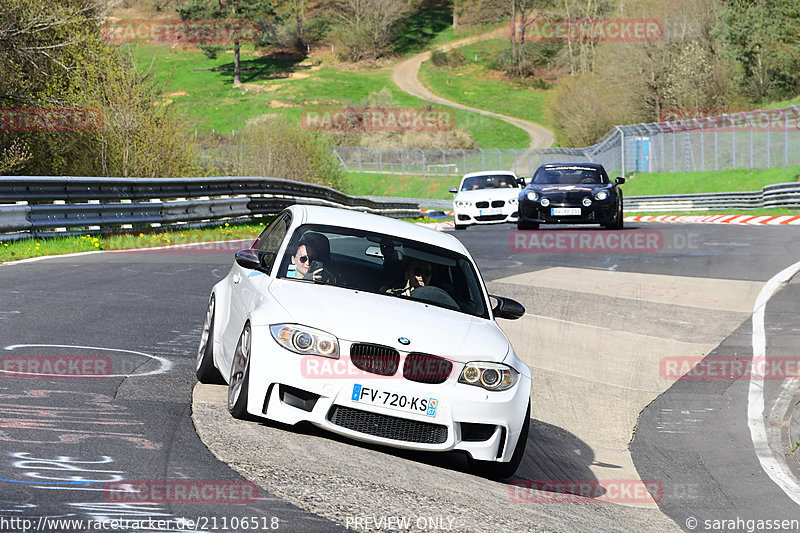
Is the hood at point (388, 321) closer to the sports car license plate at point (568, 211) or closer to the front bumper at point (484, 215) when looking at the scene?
the sports car license plate at point (568, 211)

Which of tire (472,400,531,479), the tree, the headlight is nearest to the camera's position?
the headlight

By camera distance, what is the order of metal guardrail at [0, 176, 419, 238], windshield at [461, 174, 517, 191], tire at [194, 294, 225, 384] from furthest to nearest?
windshield at [461, 174, 517, 191], metal guardrail at [0, 176, 419, 238], tire at [194, 294, 225, 384]

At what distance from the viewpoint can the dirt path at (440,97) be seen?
98500mm

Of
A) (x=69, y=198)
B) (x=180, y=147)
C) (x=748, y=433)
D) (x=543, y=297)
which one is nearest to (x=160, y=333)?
(x=748, y=433)

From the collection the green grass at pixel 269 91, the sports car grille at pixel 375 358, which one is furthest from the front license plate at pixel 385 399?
the green grass at pixel 269 91

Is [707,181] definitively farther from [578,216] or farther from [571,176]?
[578,216]

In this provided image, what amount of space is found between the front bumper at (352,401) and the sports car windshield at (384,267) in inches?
41.8

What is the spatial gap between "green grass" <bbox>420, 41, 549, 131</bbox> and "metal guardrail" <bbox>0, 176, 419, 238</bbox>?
270ft

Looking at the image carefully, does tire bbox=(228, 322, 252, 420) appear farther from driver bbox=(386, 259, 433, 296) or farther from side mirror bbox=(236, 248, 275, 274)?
driver bbox=(386, 259, 433, 296)

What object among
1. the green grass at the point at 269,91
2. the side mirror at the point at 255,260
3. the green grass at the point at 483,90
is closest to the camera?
the side mirror at the point at 255,260

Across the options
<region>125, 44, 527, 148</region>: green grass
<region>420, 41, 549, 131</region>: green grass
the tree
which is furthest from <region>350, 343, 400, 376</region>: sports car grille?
the tree

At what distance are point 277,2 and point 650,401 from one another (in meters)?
134

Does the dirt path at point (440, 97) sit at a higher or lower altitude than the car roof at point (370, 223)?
lower

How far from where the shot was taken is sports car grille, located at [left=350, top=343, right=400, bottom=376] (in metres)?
5.98
